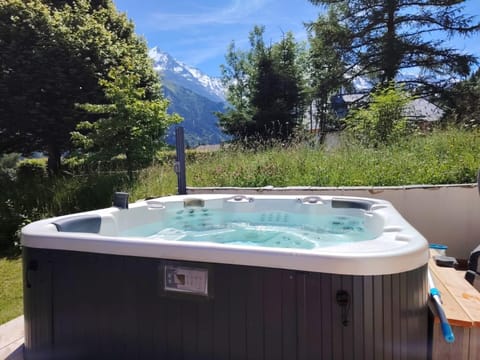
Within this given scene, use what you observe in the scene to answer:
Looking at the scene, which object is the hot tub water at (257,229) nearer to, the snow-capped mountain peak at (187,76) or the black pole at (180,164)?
the black pole at (180,164)

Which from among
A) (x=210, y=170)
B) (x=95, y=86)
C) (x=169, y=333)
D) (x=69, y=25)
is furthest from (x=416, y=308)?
(x=69, y=25)

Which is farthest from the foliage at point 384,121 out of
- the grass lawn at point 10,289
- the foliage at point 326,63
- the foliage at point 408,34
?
the grass lawn at point 10,289

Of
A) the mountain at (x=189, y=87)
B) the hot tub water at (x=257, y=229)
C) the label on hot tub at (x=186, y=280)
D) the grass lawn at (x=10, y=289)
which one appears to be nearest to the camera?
the label on hot tub at (x=186, y=280)

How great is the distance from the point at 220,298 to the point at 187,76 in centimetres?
14381

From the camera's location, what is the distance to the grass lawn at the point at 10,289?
7.63ft

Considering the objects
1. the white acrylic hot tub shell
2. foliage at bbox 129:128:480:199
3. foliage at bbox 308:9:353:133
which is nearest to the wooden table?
the white acrylic hot tub shell

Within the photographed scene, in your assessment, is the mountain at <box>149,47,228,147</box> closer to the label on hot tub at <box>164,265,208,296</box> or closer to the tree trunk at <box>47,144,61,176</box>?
the tree trunk at <box>47,144,61,176</box>

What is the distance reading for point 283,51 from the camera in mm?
10211

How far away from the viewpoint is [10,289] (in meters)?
2.80

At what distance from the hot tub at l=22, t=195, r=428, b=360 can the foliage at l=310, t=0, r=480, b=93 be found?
31.8 ft

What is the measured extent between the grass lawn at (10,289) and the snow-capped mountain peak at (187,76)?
10805cm

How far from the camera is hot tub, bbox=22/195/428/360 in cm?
109

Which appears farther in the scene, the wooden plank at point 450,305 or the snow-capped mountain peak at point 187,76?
the snow-capped mountain peak at point 187,76

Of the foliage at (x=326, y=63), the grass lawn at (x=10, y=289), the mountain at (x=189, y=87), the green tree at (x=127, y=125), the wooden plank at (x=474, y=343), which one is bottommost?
the grass lawn at (x=10, y=289)
